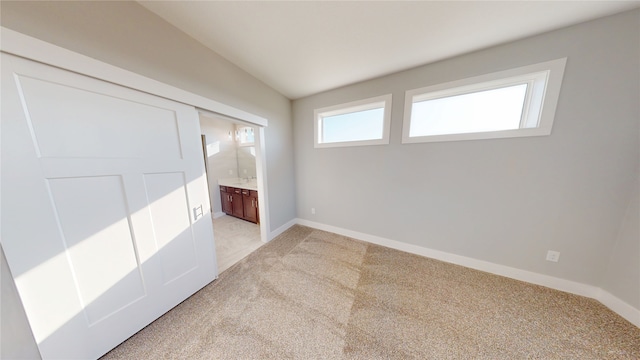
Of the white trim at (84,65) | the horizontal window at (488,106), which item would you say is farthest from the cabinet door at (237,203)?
the horizontal window at (488,106)

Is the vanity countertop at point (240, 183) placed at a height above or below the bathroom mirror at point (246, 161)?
below

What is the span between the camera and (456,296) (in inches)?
64.9

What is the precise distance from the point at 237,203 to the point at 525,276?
14.7 ft

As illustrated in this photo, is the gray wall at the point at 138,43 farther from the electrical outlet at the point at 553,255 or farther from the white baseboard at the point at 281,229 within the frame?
the electrical outlet at the point at 553,255

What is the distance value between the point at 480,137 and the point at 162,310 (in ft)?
11.7

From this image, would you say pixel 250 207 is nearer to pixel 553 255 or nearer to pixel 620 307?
pixel 553 255

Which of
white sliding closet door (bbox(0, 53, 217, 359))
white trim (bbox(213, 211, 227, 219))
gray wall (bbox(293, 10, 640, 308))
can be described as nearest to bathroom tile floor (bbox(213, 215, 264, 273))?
white trim (bbox(213, 211, 227, 219))

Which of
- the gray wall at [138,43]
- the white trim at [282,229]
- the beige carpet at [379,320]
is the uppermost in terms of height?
the gray wall at [138,43]

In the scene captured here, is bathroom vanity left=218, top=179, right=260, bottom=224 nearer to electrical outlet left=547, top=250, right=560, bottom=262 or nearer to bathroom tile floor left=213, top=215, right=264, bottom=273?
bathroom tile floor left=213, top=215, right=264, bottom=273

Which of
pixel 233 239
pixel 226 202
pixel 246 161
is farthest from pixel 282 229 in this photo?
pixel 246 161

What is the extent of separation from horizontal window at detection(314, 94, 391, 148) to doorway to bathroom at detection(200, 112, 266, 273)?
A: 1.14 meters

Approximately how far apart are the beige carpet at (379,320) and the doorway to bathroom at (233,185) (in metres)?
0.94

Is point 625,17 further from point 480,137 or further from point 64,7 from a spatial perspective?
point 64,7

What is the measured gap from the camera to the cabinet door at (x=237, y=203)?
3.54 m
